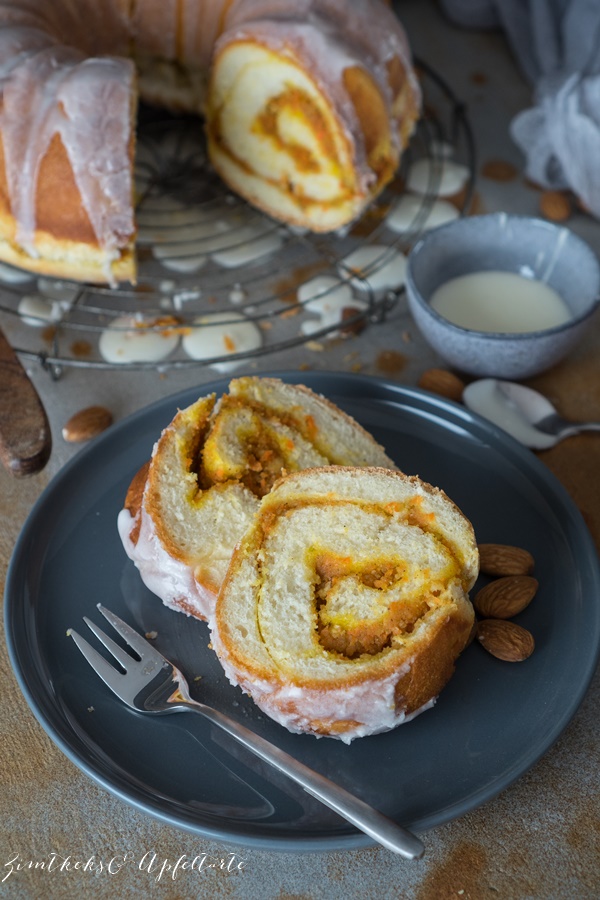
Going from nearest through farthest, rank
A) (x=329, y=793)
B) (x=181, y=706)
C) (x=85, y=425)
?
(x=329, y=793)
(x=181, y=706)
(x=85, y=425)

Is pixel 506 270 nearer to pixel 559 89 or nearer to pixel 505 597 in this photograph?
pixel 559 89

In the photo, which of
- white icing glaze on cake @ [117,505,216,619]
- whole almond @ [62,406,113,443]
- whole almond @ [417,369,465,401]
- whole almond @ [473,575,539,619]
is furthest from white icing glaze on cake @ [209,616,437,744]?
whole almond @ [417,369,465,401]

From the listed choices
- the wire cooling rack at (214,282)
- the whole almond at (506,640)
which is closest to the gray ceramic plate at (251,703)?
the whole almond at (506,640)

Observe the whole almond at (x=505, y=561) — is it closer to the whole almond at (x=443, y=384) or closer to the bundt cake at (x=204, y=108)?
the whole almond at (x=443, y=384)

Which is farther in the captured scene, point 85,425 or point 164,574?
point 85,425

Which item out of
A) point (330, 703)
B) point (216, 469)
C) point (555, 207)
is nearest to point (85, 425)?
point (216, 469)

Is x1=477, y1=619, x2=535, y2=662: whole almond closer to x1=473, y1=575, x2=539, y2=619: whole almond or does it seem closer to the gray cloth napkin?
x1=473, y1=575, x2=539, y2=619: whole almond
